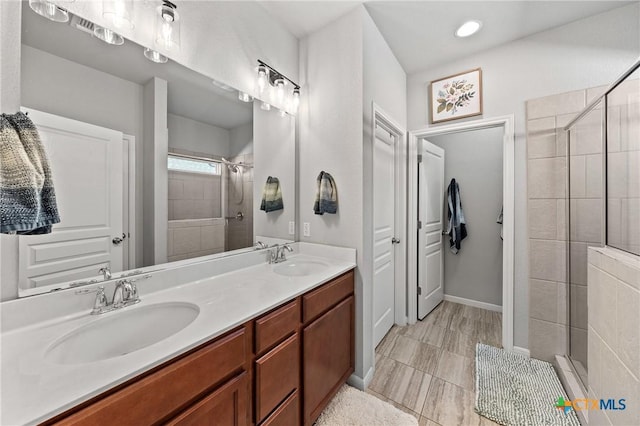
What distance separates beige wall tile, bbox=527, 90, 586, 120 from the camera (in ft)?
6.27

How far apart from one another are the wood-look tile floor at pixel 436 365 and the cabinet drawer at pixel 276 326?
103 centimetres

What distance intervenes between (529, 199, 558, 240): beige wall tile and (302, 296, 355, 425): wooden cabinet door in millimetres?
1693

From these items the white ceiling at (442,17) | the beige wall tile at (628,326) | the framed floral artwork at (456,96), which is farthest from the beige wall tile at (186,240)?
the framed floral artwork at (456,96)

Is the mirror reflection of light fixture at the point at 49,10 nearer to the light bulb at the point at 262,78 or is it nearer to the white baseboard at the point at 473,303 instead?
the light bulb at the point at 262,78

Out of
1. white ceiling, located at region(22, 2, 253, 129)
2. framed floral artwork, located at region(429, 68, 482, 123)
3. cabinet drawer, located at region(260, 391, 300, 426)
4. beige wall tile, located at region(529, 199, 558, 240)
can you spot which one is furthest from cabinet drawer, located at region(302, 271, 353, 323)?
framed floral artwork, located at region(429, 68, 482, 123)

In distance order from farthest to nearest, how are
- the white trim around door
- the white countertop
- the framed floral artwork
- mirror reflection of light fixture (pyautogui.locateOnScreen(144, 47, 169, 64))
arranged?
the white trim around door, the framed floral artwork, mirror reflection of light fixture (pyautogui.locateOnScreen(144, 47, 169, 64)), the white countertop

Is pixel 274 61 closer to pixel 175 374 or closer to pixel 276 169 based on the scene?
pixel 276 169

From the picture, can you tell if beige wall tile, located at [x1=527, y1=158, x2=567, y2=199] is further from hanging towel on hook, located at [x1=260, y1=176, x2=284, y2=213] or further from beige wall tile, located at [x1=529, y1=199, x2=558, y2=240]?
hanging towel on hook, located at [x1=260, y1=176, x2=284, y2=213]

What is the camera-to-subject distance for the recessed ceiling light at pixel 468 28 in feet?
6.33

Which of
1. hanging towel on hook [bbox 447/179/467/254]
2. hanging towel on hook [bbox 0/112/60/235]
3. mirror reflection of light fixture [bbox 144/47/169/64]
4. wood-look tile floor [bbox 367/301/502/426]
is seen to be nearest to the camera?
hanging towel on hook [bbox 0/112/60/235]

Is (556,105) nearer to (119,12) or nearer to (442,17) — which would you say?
(442,17)

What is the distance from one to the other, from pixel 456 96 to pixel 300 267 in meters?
2.22

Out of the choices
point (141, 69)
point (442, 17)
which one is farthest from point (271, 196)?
point (442, 17)

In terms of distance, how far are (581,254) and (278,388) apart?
2.30 metres
